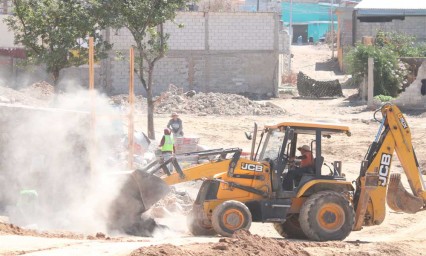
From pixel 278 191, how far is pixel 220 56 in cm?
3148

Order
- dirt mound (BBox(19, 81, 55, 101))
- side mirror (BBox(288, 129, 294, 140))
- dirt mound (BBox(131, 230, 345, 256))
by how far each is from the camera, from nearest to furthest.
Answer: dirt mound (BBox(131, 230, 345, 256))
side mirror (BBox(288, 129, 294, 140))
dirt mound (BBox(19, 81, 55, 101))

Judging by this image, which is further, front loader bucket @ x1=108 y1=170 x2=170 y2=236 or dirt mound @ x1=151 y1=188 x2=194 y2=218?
dirt mound @ x1=151 y1=188 x2=194 y2=218

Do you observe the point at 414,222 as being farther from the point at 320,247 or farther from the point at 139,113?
the point at 139,113

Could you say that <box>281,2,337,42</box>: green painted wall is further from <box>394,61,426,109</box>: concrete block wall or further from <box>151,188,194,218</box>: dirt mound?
<box>151,188,194,218</box>: dirt mound

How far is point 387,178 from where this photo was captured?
51.0 ft

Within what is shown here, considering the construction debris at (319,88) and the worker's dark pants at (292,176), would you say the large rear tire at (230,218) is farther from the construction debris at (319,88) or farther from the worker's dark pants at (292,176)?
the construction debris at (319,88)

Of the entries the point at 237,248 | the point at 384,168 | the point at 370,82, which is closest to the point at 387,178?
the point at 384,168

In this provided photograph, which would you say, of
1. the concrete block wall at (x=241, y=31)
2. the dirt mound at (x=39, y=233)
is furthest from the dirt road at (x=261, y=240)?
the concrete block wall at (x=241, y=31)

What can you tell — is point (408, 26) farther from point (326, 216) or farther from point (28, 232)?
point (28, 232)

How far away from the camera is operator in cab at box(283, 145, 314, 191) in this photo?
1512 cm

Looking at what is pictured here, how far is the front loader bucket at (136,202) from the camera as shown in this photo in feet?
49.9

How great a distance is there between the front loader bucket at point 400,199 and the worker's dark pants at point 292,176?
1921mm

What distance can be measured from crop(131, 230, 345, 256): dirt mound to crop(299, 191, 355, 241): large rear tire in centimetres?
123

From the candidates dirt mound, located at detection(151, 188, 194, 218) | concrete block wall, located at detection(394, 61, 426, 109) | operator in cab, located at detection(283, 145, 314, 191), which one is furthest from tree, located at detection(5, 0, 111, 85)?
concrete block wall, located at detection(394, 61, 426, 109)
